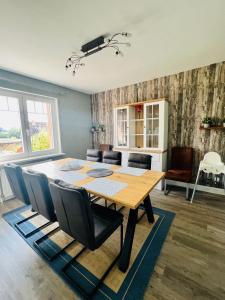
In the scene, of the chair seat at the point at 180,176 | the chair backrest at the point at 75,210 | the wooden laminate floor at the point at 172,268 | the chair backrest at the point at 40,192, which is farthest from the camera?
the chair seat at the point at 180,176

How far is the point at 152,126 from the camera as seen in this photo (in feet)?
10.4

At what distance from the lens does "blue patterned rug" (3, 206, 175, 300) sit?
1194mm

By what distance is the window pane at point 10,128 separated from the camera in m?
2.68

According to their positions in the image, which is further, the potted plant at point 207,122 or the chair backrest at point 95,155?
the chair backrest at point 95,155

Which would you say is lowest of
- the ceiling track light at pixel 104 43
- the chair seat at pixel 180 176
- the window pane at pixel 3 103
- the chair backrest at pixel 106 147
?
the chair seat at pixel 180 176

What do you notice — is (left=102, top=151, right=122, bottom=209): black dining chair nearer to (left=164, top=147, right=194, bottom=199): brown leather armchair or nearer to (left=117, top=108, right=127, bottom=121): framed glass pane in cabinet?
(left=164, top=147, right=194, bottom=199): brown leather armchair

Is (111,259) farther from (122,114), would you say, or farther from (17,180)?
(122,114)

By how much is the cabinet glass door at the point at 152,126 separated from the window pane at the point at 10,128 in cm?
268

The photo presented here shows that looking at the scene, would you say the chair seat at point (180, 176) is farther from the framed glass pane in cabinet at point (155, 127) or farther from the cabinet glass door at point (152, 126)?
the framed glass pane in cabinet at point (155, 127)

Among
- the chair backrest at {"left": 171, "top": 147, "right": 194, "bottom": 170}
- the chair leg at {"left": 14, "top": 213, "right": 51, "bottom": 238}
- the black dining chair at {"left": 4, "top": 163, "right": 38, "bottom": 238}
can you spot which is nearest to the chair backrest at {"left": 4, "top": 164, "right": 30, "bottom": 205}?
the black dining chair at {"left": 4, "top": 163, "right": 38, "bottom": 238}

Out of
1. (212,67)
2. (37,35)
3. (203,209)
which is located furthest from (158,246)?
(212,67)

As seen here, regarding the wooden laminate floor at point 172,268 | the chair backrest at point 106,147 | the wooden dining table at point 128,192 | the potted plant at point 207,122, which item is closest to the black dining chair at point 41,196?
the wooden laminate floor at point 172,268

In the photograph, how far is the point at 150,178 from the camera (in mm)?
1646

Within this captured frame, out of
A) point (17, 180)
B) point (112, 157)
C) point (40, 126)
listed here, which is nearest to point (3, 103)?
point (40, 126)
